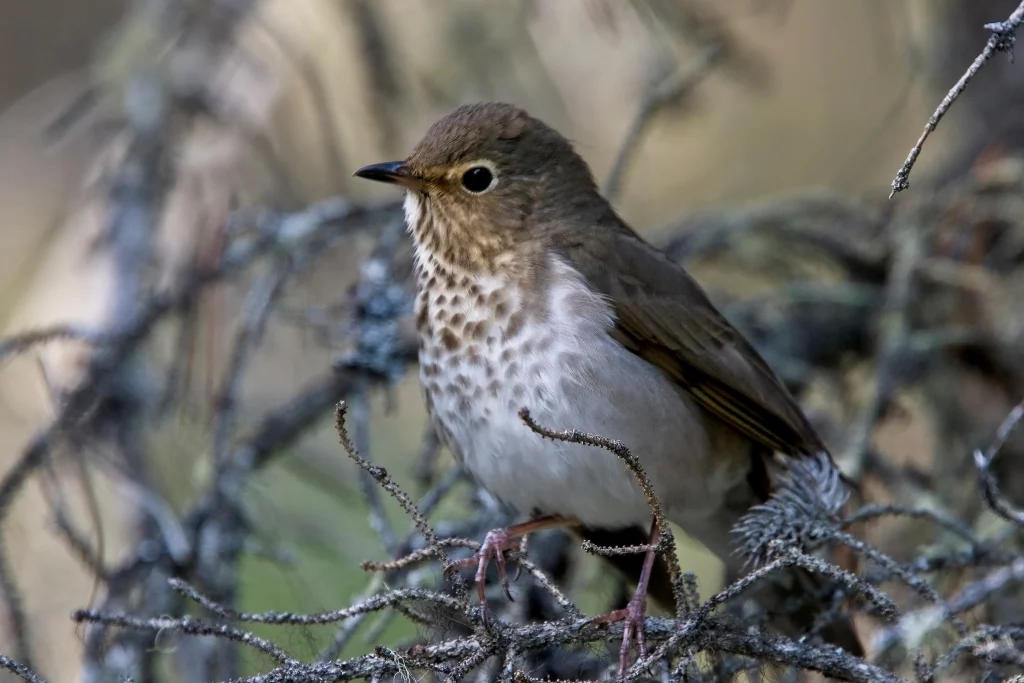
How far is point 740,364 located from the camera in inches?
132

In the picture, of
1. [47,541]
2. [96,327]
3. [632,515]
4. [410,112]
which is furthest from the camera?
[410,112]

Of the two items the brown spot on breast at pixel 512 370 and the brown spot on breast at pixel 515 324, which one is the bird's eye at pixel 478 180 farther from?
the brown spot on breast at pixel 512 370

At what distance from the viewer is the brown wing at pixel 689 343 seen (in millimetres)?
3275

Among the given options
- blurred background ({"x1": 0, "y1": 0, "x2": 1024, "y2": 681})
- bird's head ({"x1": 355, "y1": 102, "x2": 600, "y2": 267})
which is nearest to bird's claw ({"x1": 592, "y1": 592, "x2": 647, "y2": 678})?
blurred background ({"x1": 0, "y1": 0, "x2": 1024, "y2": 681})

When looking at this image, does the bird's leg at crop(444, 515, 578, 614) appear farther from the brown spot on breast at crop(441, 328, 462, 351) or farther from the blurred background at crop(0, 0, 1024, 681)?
the brown spot on breast at crop(441, 328, 462, 351)

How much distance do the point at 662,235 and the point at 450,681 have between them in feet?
7.58

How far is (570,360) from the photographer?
3.06 meters

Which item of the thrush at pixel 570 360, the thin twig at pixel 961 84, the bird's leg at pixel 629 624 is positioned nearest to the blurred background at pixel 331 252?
the thrush at pixel 570 360

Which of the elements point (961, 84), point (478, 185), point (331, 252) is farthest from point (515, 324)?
point (961, 84)

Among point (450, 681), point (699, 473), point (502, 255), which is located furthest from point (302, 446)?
point (450, 681)

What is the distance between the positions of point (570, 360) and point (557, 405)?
0.39 ft

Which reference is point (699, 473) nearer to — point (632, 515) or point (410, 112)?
point (632, 515)

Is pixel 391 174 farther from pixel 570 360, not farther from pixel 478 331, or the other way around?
pixel 570 360

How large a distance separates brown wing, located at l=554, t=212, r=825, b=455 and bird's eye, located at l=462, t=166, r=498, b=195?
0.23 metres
